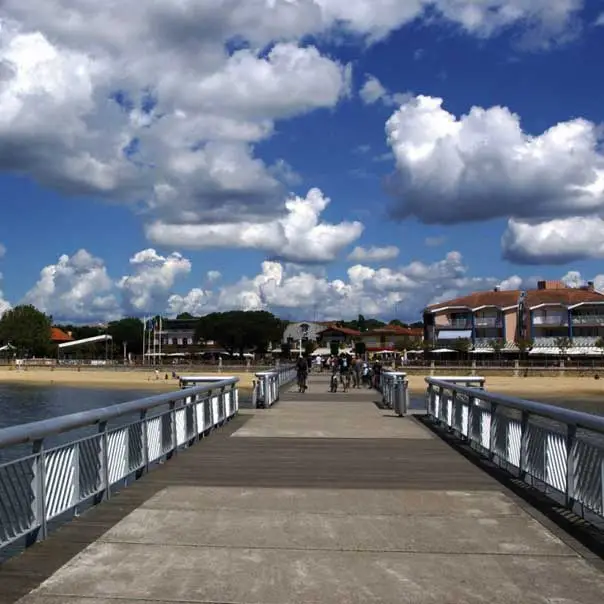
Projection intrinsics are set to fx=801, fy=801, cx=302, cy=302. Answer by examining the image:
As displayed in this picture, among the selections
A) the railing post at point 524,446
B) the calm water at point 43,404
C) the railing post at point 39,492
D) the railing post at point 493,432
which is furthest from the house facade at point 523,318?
the railing post at point 39,492

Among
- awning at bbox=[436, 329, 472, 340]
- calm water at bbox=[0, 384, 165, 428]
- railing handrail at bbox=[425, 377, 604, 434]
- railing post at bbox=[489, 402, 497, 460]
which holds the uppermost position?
awning at bbox=[436, 329, 472, 340]

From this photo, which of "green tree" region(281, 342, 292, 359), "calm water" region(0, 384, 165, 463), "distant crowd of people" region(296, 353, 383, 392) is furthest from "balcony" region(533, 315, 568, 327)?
"distant crowd of people" region(296, 353, 383, 392)

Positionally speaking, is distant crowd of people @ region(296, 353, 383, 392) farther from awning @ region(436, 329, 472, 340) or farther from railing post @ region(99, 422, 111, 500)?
awning @ region(436, 329, 472, 340)

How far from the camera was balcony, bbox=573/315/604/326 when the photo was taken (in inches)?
3723

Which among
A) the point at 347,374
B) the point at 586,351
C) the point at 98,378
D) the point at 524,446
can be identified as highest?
the point at 524,446

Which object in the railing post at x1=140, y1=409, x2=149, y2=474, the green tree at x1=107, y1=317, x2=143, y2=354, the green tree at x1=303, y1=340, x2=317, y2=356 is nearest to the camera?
the railing post at x1=140, y1=409, x2=149, y2=474

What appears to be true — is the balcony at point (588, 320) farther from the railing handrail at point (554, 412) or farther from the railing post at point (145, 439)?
the railing post at point (145, 439)

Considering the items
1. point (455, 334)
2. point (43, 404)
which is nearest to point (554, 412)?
point (43, 404)

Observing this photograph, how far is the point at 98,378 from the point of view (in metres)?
84.6

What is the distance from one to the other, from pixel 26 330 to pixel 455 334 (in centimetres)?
6789

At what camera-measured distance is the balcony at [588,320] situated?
94.6 meters

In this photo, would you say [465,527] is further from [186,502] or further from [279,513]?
[186,502]

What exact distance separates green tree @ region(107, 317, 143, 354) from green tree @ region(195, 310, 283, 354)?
25496 mm

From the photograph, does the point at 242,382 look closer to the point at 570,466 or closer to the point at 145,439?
the point at 145,439
